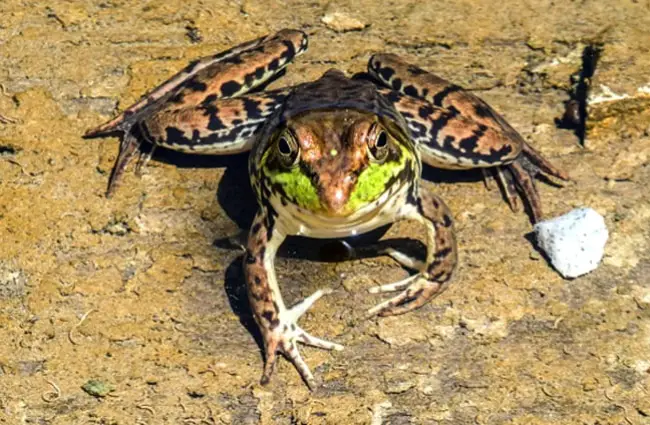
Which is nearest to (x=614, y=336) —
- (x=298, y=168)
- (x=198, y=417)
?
(x=298, y=168)

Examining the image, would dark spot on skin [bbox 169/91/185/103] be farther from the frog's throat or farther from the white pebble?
the white pebble

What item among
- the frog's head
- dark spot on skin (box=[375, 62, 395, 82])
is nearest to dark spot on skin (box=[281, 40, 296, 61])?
dark spot on skin (box=[375, 62, 395, 82])

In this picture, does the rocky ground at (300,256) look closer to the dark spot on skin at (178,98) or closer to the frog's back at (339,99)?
the dark spot on skin at (178,98)

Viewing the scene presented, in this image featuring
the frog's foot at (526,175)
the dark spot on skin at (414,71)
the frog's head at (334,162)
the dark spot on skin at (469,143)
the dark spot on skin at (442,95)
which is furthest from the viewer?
the dark spot on skin at (414,71)

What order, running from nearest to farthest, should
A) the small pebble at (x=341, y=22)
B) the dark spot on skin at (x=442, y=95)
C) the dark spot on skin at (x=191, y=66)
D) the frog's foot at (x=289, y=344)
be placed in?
the frog's foot at (x=289, y=344), the dark spot on skin at (x=442, y=95), the dark spot on skin at (x=191, y=66), the small pebble at (x=341, y=22)

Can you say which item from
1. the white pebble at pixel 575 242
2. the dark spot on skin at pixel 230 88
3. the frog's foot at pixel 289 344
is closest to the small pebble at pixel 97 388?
the frog's foot at pixel 289 344

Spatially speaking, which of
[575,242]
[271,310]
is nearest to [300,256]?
[271,310]
